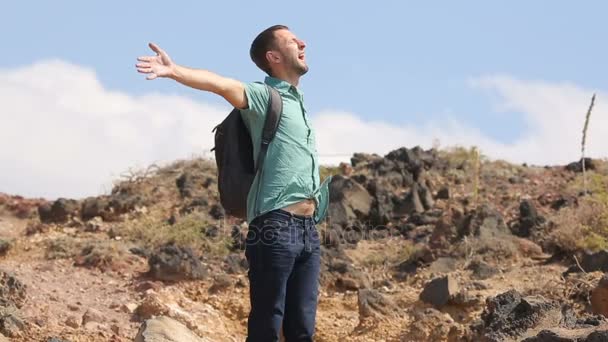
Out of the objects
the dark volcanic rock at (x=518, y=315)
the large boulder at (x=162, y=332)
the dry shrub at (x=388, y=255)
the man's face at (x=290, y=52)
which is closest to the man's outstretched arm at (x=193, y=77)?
the man's face at (x=290, y=52)

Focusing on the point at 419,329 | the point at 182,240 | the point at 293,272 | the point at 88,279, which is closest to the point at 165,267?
the point at 88,279

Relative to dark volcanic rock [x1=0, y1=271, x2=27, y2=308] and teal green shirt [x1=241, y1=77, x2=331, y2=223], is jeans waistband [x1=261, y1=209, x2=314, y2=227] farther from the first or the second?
dark volcanic rock [x1=0, y1=271, x2=27, y2=308]

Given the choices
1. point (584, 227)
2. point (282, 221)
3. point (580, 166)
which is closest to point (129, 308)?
point (584, 227)

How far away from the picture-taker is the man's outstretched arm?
15.6ft

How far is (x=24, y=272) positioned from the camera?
11.3m

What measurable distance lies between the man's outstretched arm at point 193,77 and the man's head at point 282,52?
0.38 m

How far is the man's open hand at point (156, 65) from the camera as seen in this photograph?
4.74 meters

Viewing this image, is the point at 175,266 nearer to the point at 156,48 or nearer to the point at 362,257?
the point at 362,257

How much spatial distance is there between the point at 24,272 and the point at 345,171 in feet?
23.7

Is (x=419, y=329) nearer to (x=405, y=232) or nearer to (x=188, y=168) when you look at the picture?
(x=405, y=232)

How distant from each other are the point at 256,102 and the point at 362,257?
26.8ft

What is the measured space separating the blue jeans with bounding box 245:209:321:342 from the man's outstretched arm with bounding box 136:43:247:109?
55 centimetres

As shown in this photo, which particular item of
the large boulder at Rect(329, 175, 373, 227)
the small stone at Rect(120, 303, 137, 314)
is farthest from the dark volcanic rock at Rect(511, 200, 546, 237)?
the small stone at Rect(120, 303, 137, 314)

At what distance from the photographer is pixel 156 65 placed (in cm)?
477
